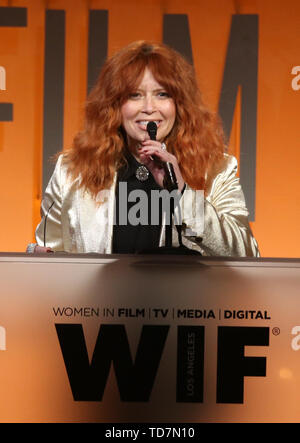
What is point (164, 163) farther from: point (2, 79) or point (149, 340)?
point (2, 79)

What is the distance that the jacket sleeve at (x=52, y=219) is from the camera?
230cm

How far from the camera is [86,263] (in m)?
1.56

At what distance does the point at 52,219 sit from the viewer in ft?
7.63

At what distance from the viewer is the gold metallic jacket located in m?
1.93

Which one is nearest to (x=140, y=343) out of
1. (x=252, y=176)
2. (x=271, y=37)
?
(x=252, y=176)

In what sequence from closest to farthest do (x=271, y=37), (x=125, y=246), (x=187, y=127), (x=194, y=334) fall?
(x=194, y=334)
(x=125, y=246)
(x=187, y=127)
(x=271, y=37)

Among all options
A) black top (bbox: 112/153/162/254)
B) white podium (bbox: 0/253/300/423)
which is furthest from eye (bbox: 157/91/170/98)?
white podium (bbox: 0/253/300/423)

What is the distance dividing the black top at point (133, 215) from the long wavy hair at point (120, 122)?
46 millimetres

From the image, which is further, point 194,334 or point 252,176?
point 252,176

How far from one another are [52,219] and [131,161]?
0.32 m

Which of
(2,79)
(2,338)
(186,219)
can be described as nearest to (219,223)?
(186,219)

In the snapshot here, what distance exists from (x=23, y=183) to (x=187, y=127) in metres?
1.32

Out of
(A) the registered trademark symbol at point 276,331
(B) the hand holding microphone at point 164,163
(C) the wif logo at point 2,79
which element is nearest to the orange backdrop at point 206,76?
(C) the wif logo at point 2,79

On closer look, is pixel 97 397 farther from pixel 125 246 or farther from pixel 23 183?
pixel 23 183
